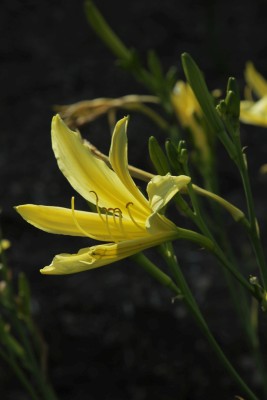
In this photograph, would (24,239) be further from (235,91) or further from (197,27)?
(235,91)

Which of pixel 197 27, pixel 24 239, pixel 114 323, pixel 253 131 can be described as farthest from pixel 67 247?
pixel 197 27

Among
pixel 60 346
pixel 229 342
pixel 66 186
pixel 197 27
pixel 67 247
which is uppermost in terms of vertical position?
pixel 197 27

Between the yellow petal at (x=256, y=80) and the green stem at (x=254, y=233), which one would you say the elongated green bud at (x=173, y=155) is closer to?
the green stem at (x=254, y=233)

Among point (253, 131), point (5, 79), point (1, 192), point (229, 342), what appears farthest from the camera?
point (5, 79)

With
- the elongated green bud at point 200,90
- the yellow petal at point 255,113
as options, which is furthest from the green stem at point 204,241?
the yellow petal at point 255,113

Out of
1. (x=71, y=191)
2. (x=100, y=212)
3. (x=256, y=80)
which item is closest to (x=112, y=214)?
(x=100, y=212)

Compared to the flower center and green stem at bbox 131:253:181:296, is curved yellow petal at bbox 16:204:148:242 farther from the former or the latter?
green stem at bbox 131:253:181:296
